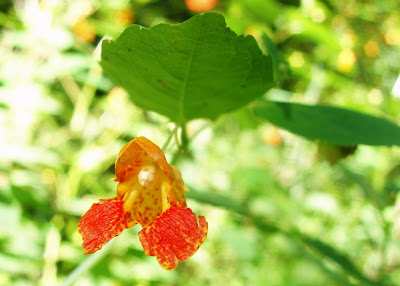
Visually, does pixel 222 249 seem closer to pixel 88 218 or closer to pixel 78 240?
pixel 78 240

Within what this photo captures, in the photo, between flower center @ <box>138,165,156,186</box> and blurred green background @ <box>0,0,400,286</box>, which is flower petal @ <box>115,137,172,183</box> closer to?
flower center @ <box>138,165,156,186</box>

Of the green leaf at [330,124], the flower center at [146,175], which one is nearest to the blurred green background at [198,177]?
the green leaf at [330,124]

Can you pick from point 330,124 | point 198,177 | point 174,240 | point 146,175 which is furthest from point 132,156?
point 198,177

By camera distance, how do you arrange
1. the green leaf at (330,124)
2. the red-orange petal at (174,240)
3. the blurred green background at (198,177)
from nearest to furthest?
the red-orange petal at (174,240), the green leaf at (330,124), the blurred green background at (198,177)

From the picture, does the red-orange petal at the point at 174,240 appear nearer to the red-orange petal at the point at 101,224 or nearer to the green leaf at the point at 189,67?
the red-orange petal at the point at 101,224

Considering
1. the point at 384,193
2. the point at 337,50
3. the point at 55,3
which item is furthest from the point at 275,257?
the point at 55,3
